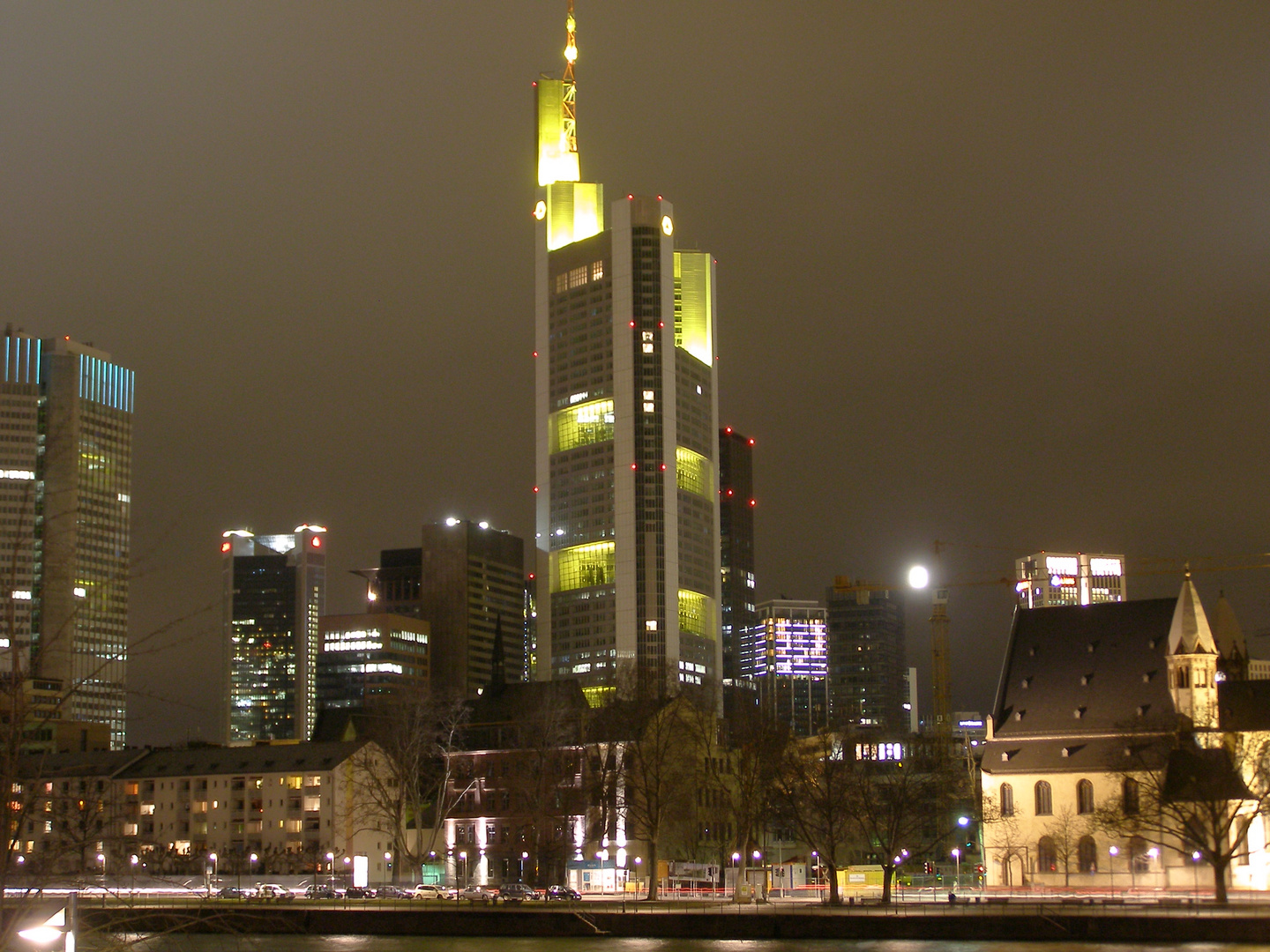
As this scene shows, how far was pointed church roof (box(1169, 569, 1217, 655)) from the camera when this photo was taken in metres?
112

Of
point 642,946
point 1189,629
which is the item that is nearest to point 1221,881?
point 642,946

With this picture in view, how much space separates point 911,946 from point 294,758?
82725mm

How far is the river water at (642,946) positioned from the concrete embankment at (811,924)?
2.67 feet

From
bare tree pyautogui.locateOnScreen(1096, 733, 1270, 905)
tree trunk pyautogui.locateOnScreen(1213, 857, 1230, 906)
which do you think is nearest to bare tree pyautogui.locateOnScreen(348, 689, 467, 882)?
bare tree pyautogui.locateOnScreen(1096, 733, 1270, 905)

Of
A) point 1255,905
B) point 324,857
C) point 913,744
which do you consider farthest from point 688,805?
point 913,744

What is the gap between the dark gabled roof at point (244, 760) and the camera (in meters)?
138

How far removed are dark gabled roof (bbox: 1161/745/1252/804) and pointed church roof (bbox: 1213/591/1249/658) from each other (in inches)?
2710

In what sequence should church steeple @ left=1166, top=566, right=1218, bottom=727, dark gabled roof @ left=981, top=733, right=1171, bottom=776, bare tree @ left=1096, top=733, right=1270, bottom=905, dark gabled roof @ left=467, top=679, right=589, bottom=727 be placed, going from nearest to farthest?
bare tree @ left=1096, top=733, right=1270, bottom=905 < dark gabled roof @ left=981, top=733, right=1171, bottom=776 < church steeple @ left=1166, top=566, right=1218, bottom=727 < dark gabled roof @ left=467, top=679, right=589, bottom=727

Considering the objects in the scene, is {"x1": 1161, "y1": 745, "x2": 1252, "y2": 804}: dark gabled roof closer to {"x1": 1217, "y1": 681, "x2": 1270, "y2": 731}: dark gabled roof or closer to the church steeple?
the church steeple

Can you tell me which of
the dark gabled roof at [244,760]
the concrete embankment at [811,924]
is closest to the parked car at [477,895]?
the concrete embankment at [811,924]

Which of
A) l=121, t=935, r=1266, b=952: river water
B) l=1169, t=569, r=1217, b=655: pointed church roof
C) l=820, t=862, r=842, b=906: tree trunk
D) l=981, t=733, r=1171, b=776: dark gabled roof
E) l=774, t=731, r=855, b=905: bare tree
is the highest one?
l=1169, t=569, r=1217, b=655: pointed church roof

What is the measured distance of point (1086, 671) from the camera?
11544cm

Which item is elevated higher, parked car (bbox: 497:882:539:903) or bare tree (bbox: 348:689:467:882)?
bare tree (bbox: 348:689:467:882)

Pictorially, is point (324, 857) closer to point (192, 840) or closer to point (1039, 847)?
point (192, 840)
